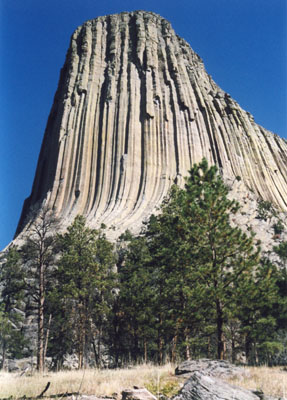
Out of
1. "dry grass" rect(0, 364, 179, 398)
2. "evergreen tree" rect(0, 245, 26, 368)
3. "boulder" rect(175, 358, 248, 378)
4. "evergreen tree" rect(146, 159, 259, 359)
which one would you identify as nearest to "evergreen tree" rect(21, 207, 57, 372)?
"evergreen tree" rect(146, 159, 259, 359)

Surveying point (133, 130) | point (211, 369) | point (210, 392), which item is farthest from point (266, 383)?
point (133, 130)

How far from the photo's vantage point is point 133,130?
58.8m

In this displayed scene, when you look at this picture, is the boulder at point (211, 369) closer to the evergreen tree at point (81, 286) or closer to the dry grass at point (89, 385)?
the dry grass at point (89, 385)

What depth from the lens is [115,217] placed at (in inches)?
1900

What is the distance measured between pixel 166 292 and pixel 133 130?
43.7 m

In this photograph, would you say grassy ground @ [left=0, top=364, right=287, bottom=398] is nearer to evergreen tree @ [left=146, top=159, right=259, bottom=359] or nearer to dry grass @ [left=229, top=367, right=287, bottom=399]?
dry grass @ [left=229, top=367, right=287, bottom=399]

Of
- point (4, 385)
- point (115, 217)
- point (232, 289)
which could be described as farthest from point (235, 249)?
point (115, 217)

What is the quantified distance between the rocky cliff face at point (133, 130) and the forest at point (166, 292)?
1842 centimetres

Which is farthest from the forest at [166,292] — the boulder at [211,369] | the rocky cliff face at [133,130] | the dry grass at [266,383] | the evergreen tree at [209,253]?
the rocky cliff face at [133,130]

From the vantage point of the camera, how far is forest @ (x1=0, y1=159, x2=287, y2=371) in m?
15.7

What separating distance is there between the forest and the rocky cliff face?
18423mm

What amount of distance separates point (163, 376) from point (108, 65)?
6401cm

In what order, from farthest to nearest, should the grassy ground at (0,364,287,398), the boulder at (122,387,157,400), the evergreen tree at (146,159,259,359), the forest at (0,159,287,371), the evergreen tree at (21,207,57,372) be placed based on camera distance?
the evergreen tree at (21,207,57,372), the forest at (0,159,287,371), the evergreen tree at (146,159,259,359), the grassy ground at (0,364,287,398), the boulder at (122,387,157,400)

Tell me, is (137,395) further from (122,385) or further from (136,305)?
(136,305)
